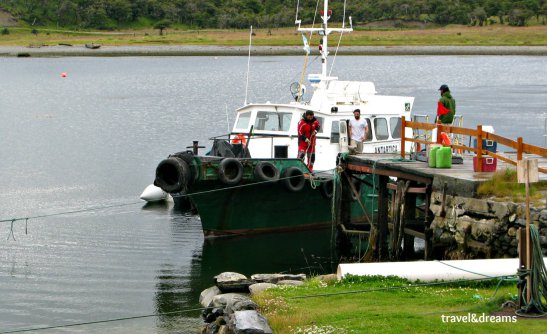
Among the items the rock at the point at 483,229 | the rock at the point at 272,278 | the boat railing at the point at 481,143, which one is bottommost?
the rock at the point at 272,278

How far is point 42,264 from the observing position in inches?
911

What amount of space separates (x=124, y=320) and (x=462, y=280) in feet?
20.1

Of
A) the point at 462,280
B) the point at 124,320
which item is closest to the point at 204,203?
the point at 124,320

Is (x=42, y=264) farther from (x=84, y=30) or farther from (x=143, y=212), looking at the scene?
(x=84, y=30)

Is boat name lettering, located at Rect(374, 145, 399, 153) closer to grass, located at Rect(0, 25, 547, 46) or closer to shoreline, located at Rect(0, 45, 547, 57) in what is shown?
shoreline, located at Rect(0, 45, 547, 57)

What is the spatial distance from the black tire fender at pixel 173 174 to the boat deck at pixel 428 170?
3.77 m

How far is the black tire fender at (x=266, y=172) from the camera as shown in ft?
81.5

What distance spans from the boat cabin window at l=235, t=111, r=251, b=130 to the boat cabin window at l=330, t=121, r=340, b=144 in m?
2.21

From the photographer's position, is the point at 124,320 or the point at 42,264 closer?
the point at 124,320

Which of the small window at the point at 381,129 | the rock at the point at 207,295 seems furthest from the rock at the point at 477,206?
the small window at the point at 381,129

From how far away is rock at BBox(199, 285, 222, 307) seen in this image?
18.7m

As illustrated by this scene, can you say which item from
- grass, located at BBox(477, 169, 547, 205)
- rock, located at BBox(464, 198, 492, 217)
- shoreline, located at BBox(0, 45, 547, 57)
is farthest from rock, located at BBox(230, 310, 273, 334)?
shoreline, located at BBox(0, 45, 547, 57)

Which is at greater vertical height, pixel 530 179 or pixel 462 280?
pixel 530 179

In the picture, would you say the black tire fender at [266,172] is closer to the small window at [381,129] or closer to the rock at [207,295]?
the small window at [381,129]
